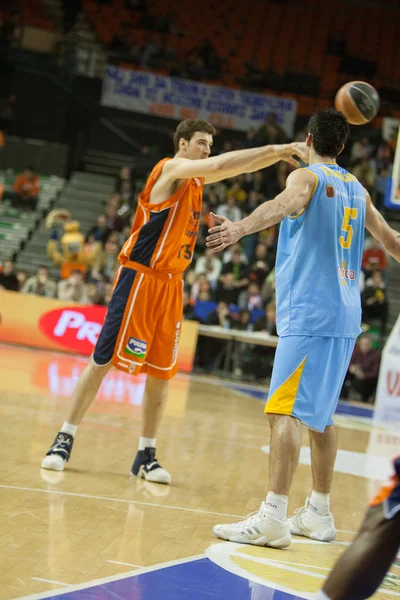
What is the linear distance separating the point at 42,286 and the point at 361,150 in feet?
28.1

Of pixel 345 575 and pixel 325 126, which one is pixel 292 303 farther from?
pixel 345 575

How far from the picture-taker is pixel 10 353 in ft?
43.4

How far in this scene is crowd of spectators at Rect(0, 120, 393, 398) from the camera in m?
15.8

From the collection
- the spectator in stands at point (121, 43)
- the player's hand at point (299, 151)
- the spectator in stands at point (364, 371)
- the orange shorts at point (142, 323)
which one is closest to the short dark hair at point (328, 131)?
the player's hand at point (299, 151)

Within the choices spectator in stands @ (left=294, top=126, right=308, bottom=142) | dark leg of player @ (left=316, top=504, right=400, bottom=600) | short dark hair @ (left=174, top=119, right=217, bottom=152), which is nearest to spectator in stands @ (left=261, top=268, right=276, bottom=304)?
spectator in stands @ (left=294, top=126, right=308, bottom=142)

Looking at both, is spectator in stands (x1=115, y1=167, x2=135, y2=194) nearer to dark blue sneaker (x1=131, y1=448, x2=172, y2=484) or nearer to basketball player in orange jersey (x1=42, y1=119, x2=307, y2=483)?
basketball player in orange jersey (x1=42, y1=119, x2=307, y2=483)

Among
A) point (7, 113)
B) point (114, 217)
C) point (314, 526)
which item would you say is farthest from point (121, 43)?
point (314, 526)

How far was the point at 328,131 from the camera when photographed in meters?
4.54

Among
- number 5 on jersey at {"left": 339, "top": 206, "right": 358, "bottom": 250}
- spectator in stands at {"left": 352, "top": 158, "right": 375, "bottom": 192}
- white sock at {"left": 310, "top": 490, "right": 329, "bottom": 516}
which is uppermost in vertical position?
spectator in stands at {"left": 352, "top": 158, "right": 375, "bottom": 192}

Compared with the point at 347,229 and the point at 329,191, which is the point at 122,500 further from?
the point at 329,191

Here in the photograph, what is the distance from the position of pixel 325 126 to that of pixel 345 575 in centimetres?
260

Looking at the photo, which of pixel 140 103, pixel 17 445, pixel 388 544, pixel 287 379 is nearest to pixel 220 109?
pixel 140 103

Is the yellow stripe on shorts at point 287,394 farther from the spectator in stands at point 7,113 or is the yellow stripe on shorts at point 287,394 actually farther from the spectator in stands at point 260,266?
the spectator in stands at point 7,113

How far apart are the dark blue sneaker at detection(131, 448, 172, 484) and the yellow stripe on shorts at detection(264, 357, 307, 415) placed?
4.75 ft
